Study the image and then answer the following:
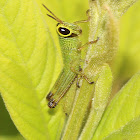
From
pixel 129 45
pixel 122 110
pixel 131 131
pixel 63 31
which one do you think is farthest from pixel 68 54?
pixel 131 131

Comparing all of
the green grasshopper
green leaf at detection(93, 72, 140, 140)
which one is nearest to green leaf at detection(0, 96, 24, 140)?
the green grasshopper

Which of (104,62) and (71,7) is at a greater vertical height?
(71,7)

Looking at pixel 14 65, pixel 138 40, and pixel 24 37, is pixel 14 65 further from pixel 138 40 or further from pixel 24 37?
pixel 138 40

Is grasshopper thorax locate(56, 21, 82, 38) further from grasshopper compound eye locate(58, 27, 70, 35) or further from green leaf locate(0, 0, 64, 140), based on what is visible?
green leaf locate(0, 0, 64, 140)

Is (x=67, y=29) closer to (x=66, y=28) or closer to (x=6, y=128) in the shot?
(x=66, y=28)

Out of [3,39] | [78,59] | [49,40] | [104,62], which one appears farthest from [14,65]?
[78,59]

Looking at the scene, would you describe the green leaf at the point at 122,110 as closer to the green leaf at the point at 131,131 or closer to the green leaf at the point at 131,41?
the green leaf at the point at 131,131

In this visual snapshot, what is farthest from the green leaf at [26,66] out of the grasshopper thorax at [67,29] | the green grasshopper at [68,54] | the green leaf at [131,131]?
the green leaf at [131,131]
